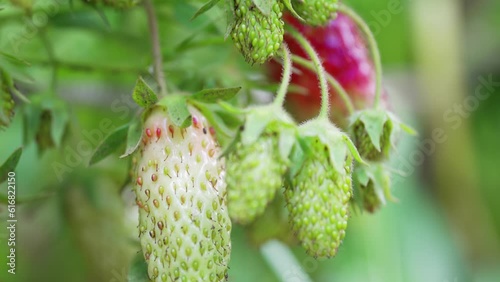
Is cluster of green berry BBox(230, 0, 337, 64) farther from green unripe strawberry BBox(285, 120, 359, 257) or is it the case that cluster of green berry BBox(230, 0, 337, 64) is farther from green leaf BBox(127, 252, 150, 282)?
green leaf BBox(127, 252, 150, 282)

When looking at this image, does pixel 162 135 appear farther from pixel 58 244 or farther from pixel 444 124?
pixel 444 124

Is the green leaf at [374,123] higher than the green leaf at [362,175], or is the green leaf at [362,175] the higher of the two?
the green leaf at [374,123]

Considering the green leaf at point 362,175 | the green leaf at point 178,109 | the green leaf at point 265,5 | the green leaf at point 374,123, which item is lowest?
the green leaf at point 362,175

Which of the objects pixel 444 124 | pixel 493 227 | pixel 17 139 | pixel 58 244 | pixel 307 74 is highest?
pixel 307 74

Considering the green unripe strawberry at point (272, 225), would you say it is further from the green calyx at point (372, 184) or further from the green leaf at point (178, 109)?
the green leaf at point (178, 109)

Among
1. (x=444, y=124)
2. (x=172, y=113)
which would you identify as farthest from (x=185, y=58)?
(x=444, y=124)

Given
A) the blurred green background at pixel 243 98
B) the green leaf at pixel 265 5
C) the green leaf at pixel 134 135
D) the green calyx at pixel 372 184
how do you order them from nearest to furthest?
the green leaf at pixel 265 5
the green leaf at pixel 134 135
the green calyx at pixel 372 184
the blurred green background at pixel 243 98

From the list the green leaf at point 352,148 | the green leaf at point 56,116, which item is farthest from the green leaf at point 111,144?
the green leaf at point 352,148
